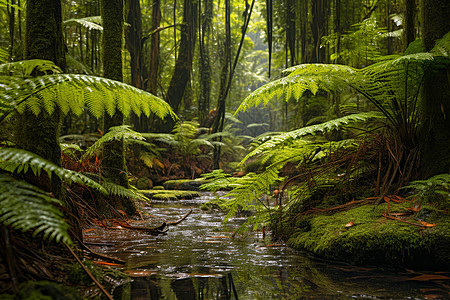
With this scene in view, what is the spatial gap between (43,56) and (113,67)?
6.91ft

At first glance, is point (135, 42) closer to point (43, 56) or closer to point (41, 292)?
point (43, 56)

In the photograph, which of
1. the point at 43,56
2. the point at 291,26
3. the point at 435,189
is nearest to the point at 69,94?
the point at 43,56

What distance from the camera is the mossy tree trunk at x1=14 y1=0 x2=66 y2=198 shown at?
1826 mm

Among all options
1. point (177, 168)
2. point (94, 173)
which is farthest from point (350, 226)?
point (177, 168)

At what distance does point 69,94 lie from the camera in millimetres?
1670

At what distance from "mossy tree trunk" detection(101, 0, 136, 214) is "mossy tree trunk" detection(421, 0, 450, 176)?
3.05m

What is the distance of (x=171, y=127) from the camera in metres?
11.6

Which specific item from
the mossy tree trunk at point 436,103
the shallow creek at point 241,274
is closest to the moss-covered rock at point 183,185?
the shallow creek at point 241,274

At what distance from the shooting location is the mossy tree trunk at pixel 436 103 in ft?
8.35

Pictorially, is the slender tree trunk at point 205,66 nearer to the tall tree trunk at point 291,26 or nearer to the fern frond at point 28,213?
the tall tree trunk at point 291,26

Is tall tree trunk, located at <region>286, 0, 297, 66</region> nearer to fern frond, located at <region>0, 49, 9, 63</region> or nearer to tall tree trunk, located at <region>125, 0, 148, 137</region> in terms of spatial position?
tall tree trunk, located at <region>125, 0, 148, 137</region>

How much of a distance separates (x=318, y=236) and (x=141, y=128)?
325 inches

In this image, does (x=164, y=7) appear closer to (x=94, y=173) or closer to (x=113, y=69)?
(x=113, y=69)

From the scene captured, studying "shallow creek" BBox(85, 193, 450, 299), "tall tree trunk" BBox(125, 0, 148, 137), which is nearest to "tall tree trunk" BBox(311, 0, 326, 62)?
"tall tree trunk" BBox(125, 0, 148, 137)
